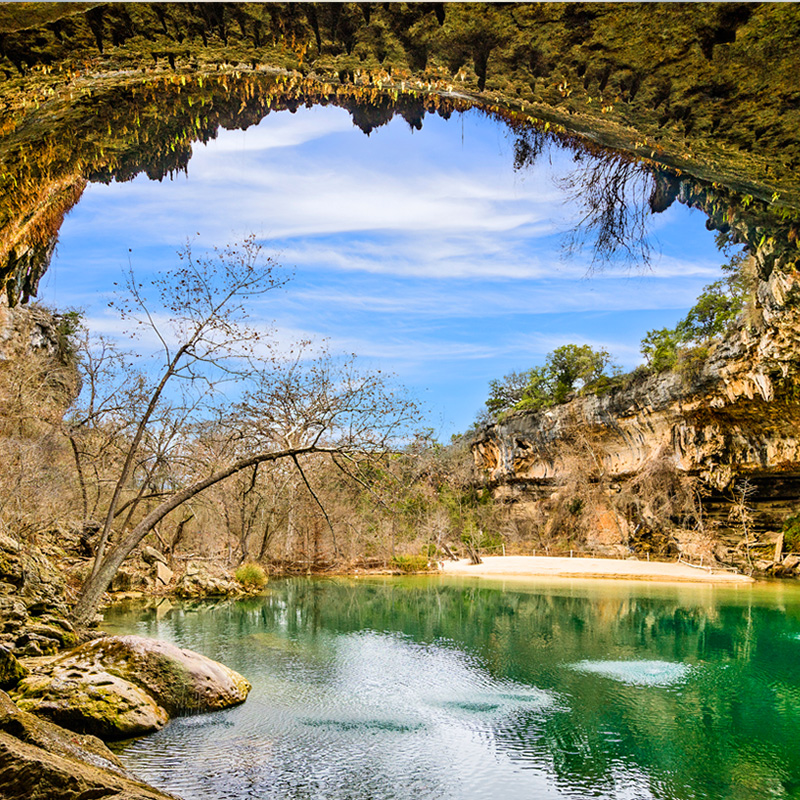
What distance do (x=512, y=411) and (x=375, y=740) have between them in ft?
114

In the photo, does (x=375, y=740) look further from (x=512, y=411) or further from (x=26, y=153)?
(x=512, y=411)

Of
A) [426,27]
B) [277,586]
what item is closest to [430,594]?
[277,586]

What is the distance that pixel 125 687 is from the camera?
23.4ft

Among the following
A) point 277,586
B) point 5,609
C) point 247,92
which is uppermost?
point 247,92

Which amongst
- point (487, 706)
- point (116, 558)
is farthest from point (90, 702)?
point (487, 706)

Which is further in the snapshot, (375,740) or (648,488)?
(648,488)

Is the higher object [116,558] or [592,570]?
[116,558]

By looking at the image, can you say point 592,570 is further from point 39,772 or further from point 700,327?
point 39,772

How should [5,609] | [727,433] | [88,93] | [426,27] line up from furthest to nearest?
[727,433] → [5,609] → [88,93] → [426,27]

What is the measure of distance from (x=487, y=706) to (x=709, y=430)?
24.0 m

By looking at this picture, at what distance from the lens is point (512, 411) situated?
40469 millimetres

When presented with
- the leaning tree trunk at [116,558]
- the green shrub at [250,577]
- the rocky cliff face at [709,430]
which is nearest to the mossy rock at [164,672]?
the leaning tree trunk at [116,558]

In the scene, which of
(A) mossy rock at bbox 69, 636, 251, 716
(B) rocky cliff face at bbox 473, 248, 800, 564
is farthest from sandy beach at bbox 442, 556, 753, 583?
(A) mossy rock at bbox 69, 636, 251, 716

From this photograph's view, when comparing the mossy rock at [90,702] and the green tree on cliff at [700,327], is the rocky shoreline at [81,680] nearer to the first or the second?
the mossy rock at [90,702]
